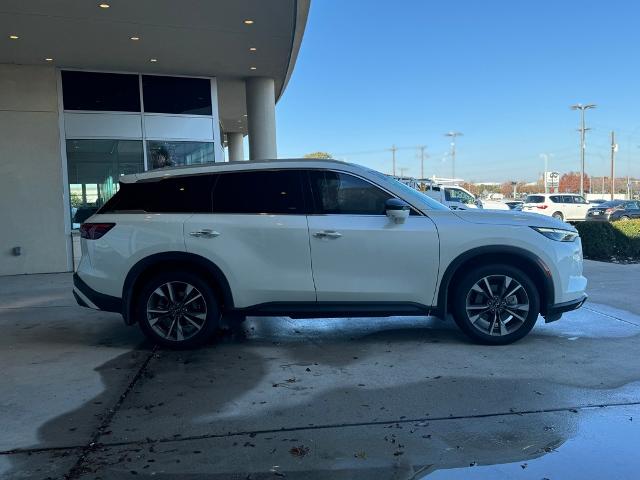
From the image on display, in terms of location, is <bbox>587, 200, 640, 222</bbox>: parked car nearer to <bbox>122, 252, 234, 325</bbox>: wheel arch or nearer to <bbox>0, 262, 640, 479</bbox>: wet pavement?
<bbox>0, 262, 640, 479</bbox>: wet pavement

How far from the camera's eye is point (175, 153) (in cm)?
1277

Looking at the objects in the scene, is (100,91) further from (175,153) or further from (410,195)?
(410,195)

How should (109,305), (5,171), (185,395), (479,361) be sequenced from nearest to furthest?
1. (185,395)
2. (479,361)
3. (109,305)
4. (5,171)

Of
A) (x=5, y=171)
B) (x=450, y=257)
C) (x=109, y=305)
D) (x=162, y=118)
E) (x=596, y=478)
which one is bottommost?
(x=596, y=478)

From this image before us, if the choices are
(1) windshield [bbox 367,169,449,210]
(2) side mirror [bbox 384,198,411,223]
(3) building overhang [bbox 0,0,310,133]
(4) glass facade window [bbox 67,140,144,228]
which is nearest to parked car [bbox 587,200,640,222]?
(3) building overhang [bbox 0,0,310,133]

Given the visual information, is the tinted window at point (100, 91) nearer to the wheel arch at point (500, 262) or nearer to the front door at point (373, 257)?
the front door at point (373, 257)

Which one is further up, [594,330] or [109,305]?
[109,305]

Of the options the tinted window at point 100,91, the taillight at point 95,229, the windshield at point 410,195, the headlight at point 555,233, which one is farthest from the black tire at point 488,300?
the tinted window at point 100,91

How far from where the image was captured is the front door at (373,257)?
5215 mm

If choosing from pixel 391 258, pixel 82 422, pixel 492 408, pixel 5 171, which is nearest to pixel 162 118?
pixel 5 171

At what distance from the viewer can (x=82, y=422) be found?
377 cm

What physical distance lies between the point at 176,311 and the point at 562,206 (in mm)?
30181

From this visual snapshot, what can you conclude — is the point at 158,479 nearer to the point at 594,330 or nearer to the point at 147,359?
the point at 147,359

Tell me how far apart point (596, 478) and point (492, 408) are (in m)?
0.96
